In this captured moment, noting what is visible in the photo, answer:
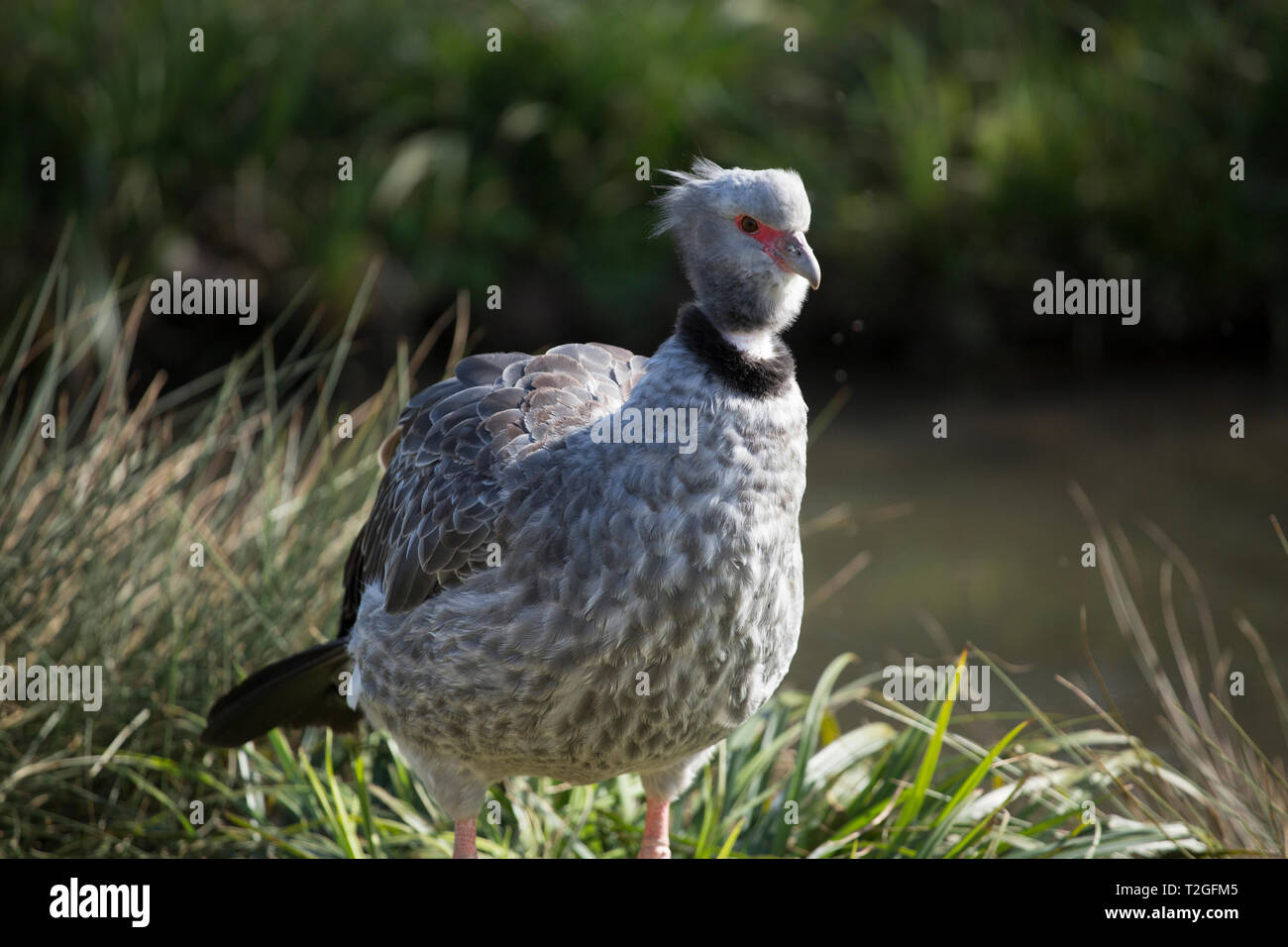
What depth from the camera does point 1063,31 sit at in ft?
29.7

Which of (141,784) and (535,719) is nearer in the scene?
(535,719)

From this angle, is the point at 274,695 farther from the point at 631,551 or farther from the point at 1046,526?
the point at 1046,526

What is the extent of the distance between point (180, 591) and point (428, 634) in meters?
1.02

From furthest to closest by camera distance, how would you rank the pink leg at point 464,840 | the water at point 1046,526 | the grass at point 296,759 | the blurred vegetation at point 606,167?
the blurred vegetation at point 606,167 → the water at point 1046,526 → the grass at point 296,759 → the pink leg at point 464,840

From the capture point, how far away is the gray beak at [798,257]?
2.38 metres

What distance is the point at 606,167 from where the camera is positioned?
Result: 781 centimetres

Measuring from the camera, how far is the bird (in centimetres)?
242

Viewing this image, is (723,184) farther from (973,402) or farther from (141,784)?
(973,402)

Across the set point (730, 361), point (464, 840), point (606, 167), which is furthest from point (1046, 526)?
point (730, 361)

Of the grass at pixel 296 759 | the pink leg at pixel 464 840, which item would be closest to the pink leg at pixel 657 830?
the grass at pixel 296 759

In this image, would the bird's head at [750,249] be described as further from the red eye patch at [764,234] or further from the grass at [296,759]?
the grass at [296,759]

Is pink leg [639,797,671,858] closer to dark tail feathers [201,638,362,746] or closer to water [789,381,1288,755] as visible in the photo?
dark tail feathers [201,638,362,746]

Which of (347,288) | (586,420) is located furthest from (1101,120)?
(586,420)

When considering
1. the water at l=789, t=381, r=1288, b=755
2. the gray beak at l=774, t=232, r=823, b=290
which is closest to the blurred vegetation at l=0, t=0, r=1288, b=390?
the water at l=789, t=381, r=1288, b=755
